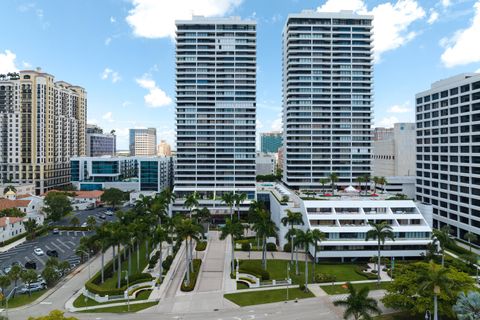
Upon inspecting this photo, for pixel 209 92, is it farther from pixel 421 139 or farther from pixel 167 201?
pixel 421 139

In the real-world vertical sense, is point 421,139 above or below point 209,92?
below

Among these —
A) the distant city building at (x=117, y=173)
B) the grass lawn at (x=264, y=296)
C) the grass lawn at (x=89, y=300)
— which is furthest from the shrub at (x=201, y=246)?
the distant city building at (x=117, y=173)

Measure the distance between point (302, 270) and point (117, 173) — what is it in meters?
121

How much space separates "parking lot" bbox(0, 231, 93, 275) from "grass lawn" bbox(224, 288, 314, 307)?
39.9 meters

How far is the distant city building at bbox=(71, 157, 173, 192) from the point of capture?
15775cm

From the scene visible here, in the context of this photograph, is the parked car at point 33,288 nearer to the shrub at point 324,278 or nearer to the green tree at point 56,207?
the shrub at point 324,278

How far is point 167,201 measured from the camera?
9400 cm

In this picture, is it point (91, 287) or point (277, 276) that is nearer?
point (91, 287)

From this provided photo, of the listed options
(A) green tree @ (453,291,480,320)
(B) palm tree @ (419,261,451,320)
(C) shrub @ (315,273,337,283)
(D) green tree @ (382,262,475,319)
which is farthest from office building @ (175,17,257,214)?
A: (A) green tree @ (453,291,480,320)

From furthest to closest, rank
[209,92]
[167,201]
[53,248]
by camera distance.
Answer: [209,92] → [167,201] → [53,248]

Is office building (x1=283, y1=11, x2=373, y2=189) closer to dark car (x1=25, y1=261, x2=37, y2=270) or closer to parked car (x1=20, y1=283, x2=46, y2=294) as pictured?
dark car (x1=25, y1=261, x2=37, y2=270)

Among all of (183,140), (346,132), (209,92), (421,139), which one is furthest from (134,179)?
(421,139)

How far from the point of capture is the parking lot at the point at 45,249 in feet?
240

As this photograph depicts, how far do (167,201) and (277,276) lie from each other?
41656mm
